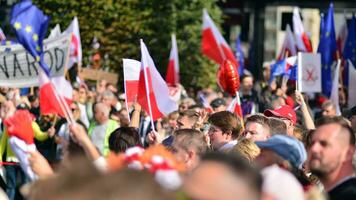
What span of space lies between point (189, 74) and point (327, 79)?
862cm

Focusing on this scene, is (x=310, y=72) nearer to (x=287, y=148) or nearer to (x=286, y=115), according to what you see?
(x=286, y=115)

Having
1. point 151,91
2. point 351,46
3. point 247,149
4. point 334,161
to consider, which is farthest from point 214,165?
point 351,46

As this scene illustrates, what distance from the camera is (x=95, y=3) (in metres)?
28.7

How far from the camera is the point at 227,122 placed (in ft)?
31.3

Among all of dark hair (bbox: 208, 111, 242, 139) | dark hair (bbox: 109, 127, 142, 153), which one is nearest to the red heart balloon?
dark hair (bbox: 208, 111, 242, 139)

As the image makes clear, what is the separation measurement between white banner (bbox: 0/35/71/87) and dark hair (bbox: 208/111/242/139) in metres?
7.21

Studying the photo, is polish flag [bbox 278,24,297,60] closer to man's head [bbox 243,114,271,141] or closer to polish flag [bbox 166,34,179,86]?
polish flag [bbox 166,34,179,86]

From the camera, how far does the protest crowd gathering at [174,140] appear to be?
13.8 feet

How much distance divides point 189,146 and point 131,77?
380cm

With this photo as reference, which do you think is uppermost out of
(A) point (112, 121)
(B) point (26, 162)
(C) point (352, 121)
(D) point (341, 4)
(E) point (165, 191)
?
(E) point (165, 191)

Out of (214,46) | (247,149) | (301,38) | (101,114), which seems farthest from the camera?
(301,38)

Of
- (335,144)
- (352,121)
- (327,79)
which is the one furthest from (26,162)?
(327,79)

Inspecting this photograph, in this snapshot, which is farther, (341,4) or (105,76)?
(341,4)

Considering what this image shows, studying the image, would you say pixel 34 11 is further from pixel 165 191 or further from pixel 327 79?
pixel 165 191
